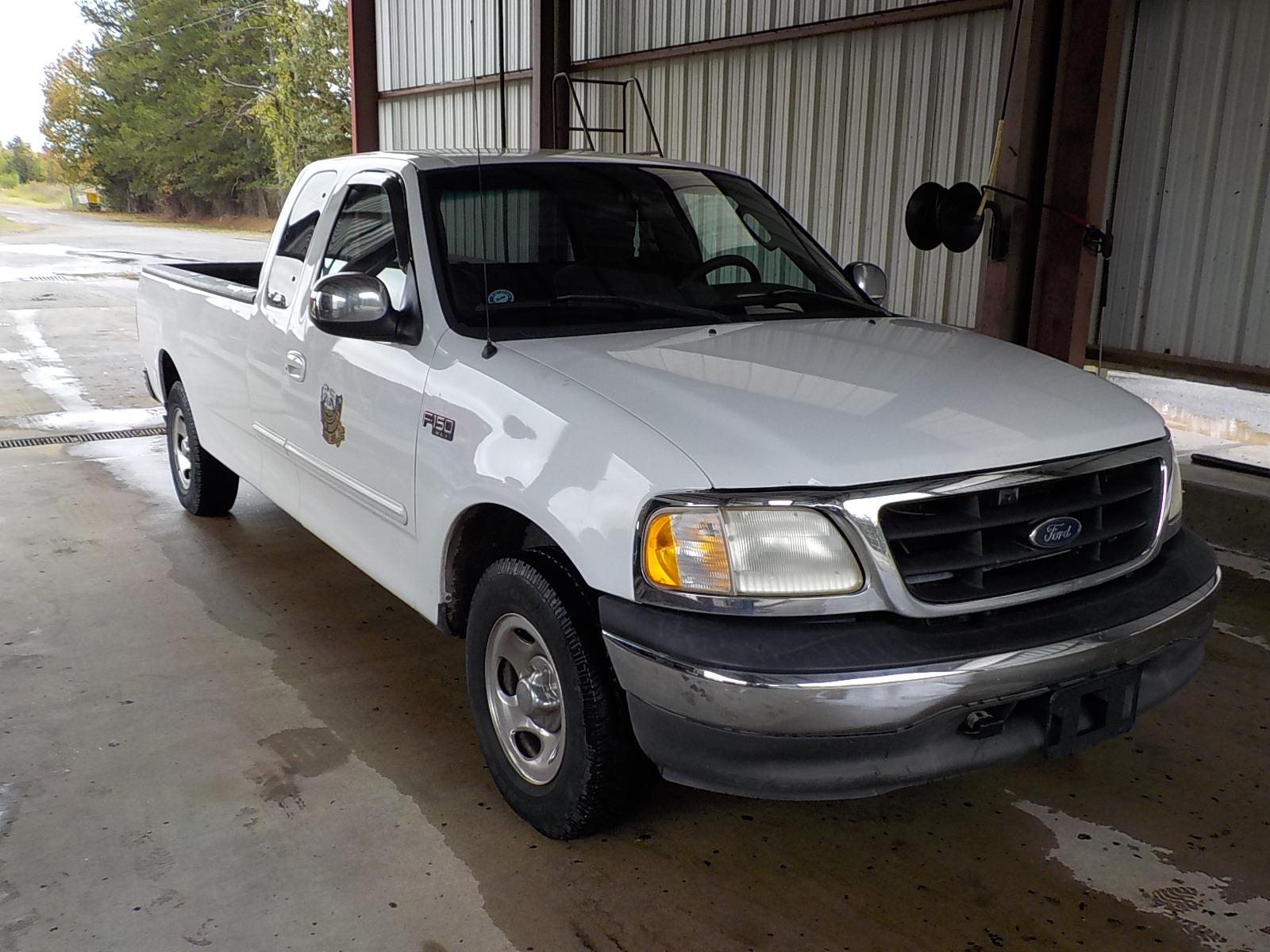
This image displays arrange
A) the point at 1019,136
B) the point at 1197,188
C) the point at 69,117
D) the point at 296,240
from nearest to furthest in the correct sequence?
the point at 296,240, the point at 1197,188, the point at 1019,136, the point at 69,117

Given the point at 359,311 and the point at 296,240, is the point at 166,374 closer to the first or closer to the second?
the point at 296,240

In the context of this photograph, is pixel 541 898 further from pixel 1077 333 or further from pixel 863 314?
pixel 1077 333

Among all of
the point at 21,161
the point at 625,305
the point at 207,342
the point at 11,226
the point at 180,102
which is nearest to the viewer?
the point at 625,305

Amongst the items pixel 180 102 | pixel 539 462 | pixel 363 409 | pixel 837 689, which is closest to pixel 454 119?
pixel 363 409

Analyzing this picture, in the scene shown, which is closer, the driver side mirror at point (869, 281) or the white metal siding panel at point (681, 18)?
the driver side mirror at point (869, 281)

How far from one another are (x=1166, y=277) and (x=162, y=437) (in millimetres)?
6634

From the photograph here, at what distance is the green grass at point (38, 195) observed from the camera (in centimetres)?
6462

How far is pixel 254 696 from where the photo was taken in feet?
12.8

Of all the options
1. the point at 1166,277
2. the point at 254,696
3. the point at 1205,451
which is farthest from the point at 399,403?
the point at 1205,451

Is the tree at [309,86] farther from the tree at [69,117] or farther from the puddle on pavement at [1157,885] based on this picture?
the puddle on pavement at [1157,885]

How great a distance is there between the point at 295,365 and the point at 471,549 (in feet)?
4.13

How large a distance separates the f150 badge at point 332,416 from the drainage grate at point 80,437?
446 centimetres

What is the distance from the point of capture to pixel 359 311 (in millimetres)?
3262

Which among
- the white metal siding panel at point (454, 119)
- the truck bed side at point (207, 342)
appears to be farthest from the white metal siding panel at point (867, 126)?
the truck bed side at point (207, 342)
